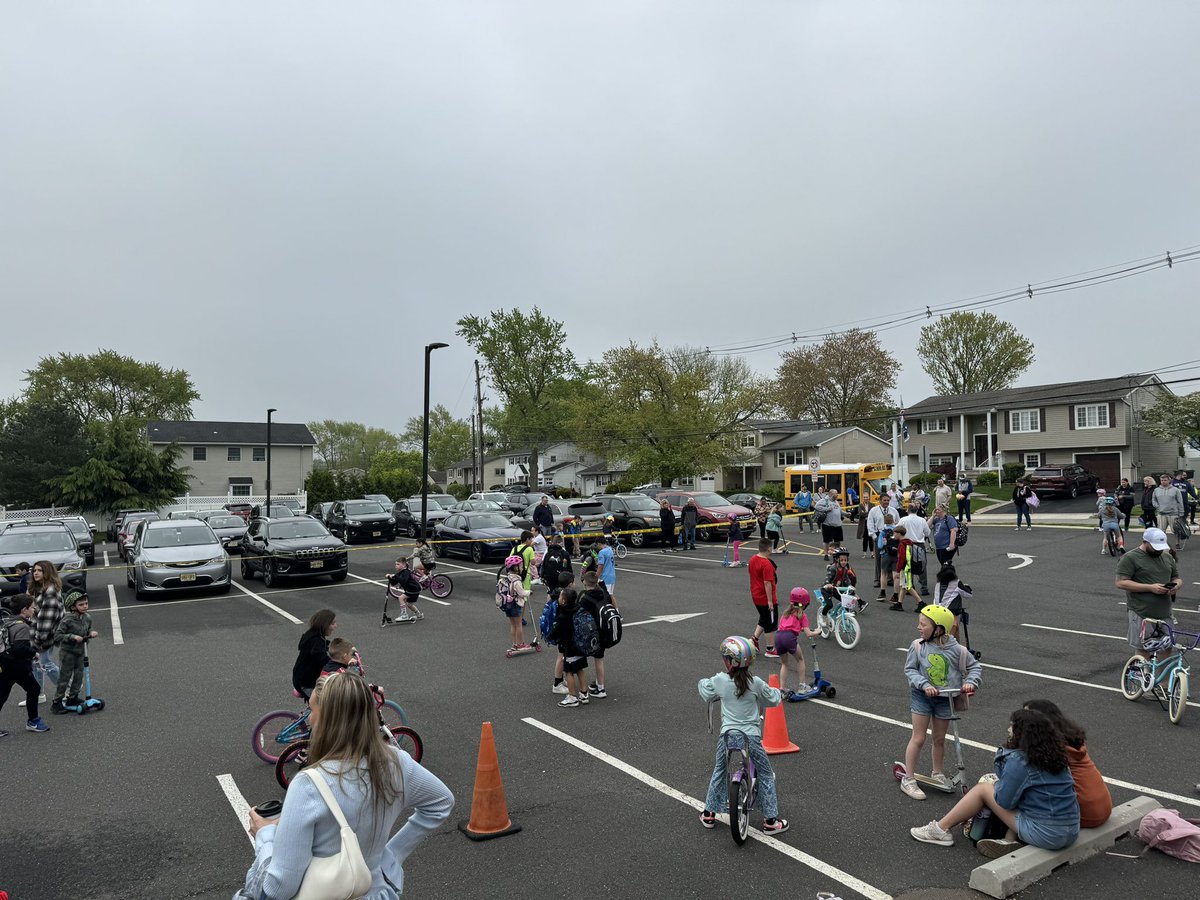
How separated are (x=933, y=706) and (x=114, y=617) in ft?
48.5

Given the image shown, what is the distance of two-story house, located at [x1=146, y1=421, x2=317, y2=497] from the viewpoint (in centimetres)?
6288

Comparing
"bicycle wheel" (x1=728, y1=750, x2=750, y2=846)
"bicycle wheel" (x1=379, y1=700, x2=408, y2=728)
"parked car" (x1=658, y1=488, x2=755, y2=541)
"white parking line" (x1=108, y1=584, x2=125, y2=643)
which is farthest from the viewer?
"parked car" (x1=658, y1=488, x2=755, y2=541)

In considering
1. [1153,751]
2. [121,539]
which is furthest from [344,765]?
[121,539]

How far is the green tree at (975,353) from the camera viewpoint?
67562mm

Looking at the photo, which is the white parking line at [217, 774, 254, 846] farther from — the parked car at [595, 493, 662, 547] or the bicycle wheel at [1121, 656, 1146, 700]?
the parked car at [595, 493, 662, 547]

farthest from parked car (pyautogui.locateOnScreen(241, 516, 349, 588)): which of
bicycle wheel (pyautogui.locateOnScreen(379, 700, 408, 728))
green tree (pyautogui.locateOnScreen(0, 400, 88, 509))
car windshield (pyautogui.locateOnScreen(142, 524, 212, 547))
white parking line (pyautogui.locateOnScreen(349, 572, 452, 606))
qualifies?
green tree (pyautogui.locateOnScreen(0, 400, 88, 509))

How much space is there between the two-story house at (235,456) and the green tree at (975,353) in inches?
2122

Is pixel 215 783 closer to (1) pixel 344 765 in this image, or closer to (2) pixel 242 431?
(1) pixel 344 765

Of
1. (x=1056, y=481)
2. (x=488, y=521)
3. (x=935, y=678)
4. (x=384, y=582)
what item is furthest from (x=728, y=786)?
(x=1056, y=481)

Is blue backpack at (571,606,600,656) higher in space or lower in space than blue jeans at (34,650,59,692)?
higher

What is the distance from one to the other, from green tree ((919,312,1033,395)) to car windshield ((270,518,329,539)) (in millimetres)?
59875

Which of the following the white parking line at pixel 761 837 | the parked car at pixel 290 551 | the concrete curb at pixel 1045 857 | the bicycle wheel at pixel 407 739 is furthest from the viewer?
the parked car at pixel 290 551

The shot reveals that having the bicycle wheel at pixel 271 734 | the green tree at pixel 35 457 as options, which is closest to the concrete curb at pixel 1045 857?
the bicycle wheel at pixel 271 734

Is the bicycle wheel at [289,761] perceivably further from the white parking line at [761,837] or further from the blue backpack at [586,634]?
the blue backpack at [586,634]
